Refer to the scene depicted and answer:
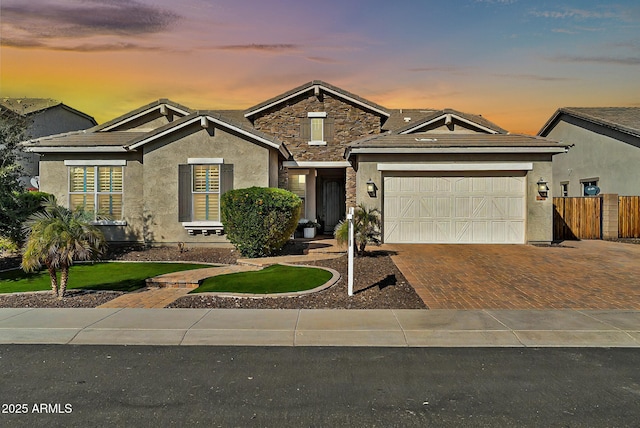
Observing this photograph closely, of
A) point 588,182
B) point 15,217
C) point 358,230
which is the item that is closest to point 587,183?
point 588,182

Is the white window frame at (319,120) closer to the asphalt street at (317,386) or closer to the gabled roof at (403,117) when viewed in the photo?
the gabled roof at (403,117)

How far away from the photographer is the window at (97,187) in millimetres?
15992

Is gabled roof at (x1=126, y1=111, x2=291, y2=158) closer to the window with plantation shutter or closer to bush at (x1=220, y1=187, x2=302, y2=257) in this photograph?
bush at (x1=220, y1=187, x2=302, y2=257)

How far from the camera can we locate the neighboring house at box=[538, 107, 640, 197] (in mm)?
20688

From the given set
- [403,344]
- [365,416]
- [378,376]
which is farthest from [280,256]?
[365,416]

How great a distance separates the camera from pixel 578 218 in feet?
62.1

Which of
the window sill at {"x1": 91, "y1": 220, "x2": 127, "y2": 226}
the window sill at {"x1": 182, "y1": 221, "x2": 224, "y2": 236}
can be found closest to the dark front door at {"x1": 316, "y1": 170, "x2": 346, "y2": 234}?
the window sill at {"x1": 182, "y1": 221, "x2": 224, "y2": 236}

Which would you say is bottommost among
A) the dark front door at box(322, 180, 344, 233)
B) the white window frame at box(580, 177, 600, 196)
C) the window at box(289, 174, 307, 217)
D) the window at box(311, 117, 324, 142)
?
the dark front door at box(322, 180, 344, 233)

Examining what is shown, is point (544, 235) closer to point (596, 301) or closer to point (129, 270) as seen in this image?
point (596, 301)

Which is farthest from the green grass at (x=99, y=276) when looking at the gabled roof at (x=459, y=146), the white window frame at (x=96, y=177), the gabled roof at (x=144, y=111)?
the gabled roof at (x=144, y=111)

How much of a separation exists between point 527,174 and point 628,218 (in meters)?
7.00

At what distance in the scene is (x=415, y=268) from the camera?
11.1m

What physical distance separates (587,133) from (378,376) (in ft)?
81.0

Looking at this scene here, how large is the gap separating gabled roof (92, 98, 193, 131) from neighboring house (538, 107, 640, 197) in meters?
16.8
